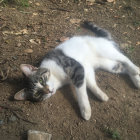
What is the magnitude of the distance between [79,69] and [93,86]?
292mm

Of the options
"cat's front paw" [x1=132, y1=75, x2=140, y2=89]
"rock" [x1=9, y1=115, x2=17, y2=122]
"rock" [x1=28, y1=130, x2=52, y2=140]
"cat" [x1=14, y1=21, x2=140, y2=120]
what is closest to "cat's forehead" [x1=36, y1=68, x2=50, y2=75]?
"cat" [x1=14, y1=21, x2=140, y2=120]

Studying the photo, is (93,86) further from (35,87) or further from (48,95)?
(35,87)

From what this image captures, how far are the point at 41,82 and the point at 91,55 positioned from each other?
0.91m

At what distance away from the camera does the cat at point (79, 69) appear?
2.35 metres

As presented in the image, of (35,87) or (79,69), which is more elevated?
(79,69)

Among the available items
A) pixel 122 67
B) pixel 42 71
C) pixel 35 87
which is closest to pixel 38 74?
pixel 42 71

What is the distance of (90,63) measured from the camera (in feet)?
9.32

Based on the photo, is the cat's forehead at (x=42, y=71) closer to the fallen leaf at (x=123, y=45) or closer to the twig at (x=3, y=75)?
the twig at (x=3, y=75)

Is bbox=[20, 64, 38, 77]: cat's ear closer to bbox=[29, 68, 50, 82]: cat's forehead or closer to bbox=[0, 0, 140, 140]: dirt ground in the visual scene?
bbox=[29, 68, 50, 82]: cat's forehead

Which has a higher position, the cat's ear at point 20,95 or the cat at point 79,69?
the cat at point 79,69

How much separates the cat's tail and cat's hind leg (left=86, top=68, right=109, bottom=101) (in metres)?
0.74

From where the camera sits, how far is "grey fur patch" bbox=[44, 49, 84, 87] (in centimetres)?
240

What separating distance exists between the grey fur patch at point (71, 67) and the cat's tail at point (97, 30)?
0.88 meters

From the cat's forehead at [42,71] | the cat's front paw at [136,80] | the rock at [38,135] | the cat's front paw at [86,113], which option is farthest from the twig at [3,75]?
the cat's front paw at [136,80]
